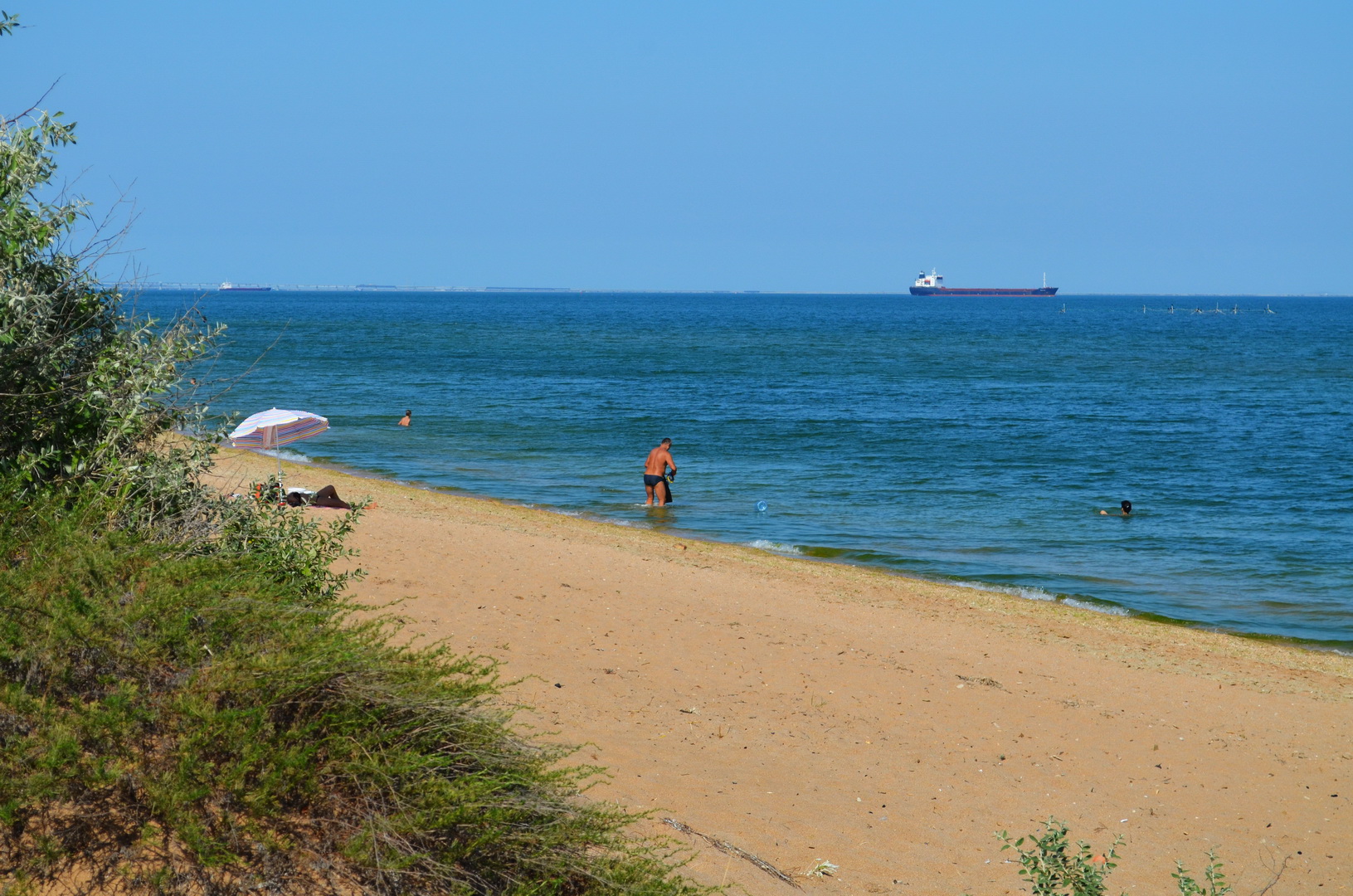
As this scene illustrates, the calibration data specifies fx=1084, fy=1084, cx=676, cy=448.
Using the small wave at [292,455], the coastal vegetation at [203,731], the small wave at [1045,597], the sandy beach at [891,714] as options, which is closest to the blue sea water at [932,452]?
the small wave at [1045,597]

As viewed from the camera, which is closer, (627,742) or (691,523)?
(627,742)

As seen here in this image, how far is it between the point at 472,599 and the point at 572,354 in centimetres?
5496

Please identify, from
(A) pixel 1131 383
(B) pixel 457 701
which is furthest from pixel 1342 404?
(B) pixel 457 701

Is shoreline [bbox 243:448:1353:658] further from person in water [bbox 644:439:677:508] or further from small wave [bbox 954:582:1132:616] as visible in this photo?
person in water [bbox 644:439:677:508]

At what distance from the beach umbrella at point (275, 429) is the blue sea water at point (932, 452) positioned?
1.91 m

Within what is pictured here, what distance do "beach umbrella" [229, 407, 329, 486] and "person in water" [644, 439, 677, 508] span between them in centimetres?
618

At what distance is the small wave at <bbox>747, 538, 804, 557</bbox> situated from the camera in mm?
16812

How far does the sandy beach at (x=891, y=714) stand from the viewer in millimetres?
6602

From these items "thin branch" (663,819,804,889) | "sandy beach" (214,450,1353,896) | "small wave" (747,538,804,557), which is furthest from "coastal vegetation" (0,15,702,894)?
"small wave" (747,538,804,557)

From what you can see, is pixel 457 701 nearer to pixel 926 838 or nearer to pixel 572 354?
pixel 926 838

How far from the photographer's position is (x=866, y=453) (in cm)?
2753

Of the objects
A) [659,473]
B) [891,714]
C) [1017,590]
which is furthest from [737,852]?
[659,473]

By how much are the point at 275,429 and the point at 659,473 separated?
7092 millimetres

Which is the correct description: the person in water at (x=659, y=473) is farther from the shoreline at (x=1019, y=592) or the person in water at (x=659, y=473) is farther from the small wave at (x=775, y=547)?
the small wave at (x=775, y=547)
